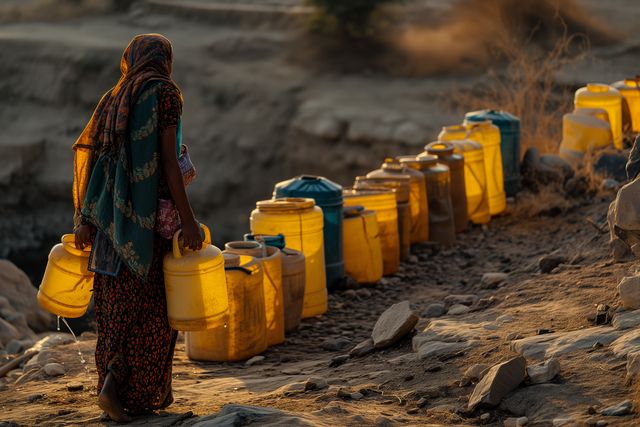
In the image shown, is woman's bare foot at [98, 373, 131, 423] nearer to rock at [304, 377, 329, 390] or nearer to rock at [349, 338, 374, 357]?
rock at [304, 377, 329, 390]

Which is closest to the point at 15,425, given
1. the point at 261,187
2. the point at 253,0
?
the point at 261,187

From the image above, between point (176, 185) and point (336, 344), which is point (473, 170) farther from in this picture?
point (176, 185)

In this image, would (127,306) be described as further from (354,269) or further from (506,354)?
(354,269)

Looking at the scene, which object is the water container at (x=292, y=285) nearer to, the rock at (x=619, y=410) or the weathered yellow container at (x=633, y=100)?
the rock at (x=619, y=410)

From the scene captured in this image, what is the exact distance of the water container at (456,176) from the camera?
9070 mm

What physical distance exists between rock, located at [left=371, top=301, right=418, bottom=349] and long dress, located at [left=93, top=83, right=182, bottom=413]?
4.50ft

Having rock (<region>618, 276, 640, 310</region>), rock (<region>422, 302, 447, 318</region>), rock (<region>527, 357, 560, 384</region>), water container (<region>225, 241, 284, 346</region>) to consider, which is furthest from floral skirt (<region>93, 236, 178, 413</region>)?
rock (<region>422, 302, 447, 318</region>)

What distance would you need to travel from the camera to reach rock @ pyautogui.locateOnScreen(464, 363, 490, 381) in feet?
15.5

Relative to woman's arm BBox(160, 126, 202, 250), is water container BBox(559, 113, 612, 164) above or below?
below

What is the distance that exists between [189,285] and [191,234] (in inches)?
8.1

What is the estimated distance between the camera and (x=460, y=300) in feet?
22.5

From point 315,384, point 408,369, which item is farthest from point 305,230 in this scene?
point 315,384

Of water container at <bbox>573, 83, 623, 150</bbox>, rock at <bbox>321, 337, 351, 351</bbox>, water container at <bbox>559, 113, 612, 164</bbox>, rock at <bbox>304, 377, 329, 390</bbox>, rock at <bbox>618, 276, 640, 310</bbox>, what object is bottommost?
rock at <bbox>321, 337, 351, 351</bbox>

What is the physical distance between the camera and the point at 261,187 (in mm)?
20719
